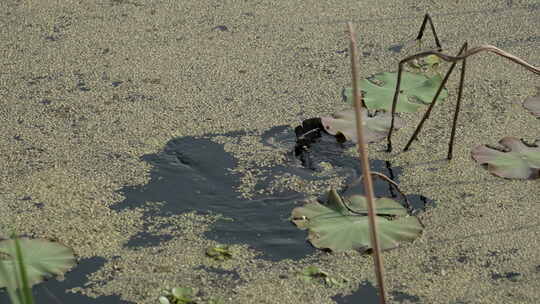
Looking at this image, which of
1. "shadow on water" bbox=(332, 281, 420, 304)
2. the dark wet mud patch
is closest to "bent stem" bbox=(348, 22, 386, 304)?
"shadow on water" bbox=(332, 281, 420, 304)

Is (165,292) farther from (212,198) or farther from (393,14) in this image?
(393,14)

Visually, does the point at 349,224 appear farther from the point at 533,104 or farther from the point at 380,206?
the point at 533,104

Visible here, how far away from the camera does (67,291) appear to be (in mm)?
1476

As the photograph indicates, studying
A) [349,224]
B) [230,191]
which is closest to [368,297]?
[349,224]

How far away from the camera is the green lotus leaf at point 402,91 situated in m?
1.90

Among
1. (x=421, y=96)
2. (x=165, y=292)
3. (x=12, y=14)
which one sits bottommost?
(x=165, y=292)

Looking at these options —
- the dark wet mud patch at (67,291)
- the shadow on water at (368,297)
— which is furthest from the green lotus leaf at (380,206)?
the dark wet mud patch at (67,291)

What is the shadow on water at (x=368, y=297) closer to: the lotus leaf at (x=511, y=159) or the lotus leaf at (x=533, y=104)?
the lotus leaf at (x=511, y=159)

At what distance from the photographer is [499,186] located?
1.71 metres

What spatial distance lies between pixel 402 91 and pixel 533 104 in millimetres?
289

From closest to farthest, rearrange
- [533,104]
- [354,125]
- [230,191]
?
1. [230,191]
2. [354,125]
3. [533,104]

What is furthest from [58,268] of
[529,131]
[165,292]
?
[529,131]

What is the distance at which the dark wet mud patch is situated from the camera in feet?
4.78

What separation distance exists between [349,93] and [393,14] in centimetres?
41
